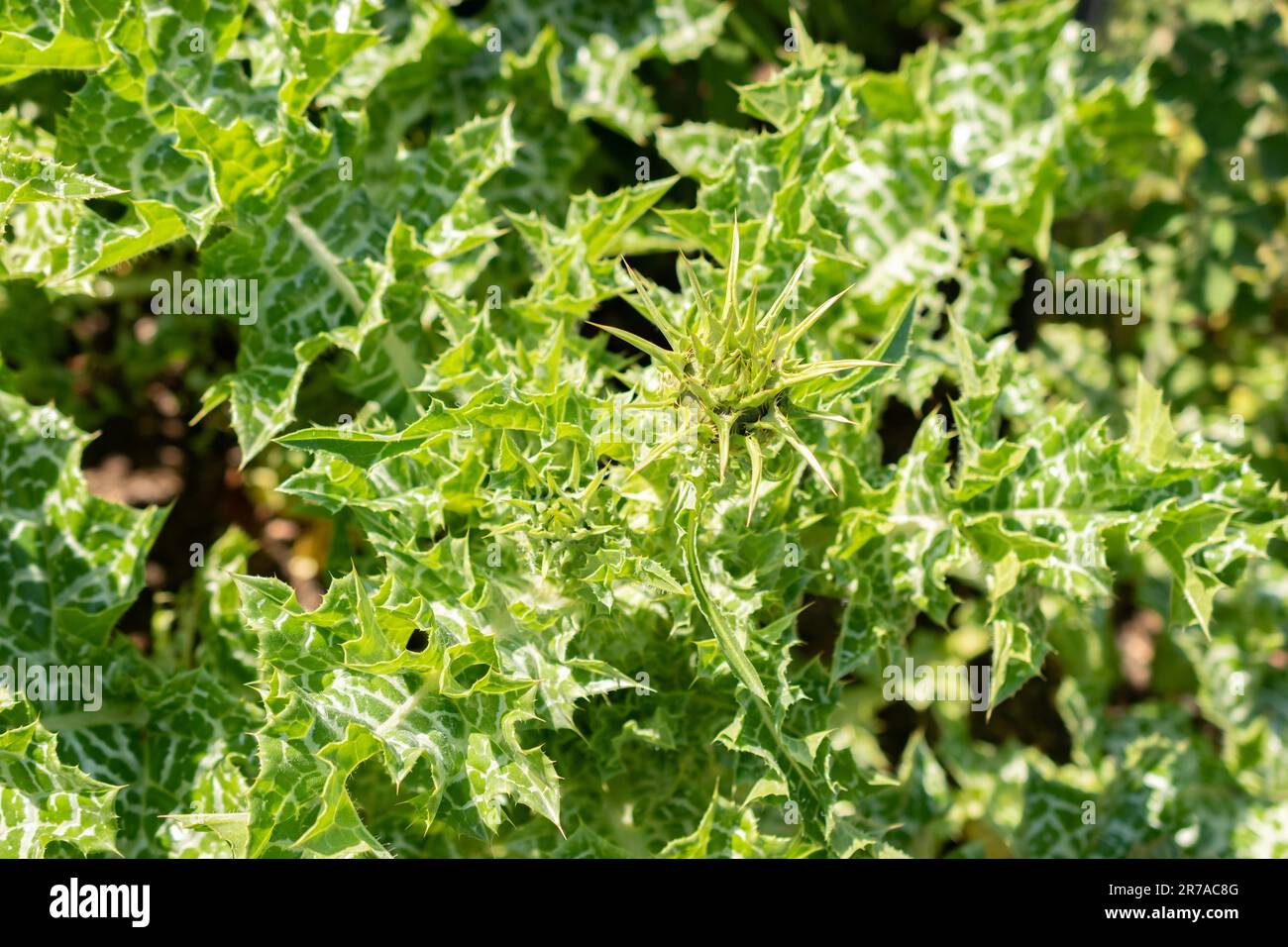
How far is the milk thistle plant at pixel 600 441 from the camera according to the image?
247cm

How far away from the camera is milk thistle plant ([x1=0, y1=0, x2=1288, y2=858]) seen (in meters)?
2.47

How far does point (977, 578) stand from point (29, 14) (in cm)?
299

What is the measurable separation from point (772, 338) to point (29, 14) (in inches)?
85.2

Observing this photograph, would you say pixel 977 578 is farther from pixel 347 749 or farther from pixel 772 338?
pixel 347 749

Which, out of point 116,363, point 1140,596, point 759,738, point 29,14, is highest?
point 29,14

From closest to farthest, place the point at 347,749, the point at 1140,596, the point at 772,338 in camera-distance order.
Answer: the point at 772,338 < the point at 347,749 < the point at 1140,596

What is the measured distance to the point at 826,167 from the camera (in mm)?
3068

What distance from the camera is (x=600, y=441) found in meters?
2.47

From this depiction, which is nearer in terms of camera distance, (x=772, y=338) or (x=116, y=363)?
(x=772, y=338)
